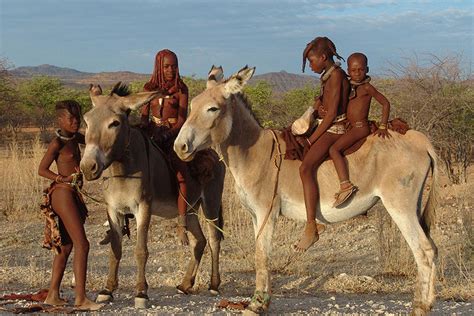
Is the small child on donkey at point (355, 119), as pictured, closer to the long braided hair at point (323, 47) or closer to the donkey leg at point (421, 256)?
the long braided hair at point (323, 47)

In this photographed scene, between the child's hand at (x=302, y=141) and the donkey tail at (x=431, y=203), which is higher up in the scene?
the child's hand at (x=302, y=141)

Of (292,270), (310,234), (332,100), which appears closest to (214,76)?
(332,100)

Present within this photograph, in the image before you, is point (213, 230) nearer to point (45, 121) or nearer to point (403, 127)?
point (403, 127)

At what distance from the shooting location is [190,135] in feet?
21.9

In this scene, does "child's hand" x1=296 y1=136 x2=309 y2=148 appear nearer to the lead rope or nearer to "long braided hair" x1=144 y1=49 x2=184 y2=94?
the lead rope

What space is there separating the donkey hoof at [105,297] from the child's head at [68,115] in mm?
1820

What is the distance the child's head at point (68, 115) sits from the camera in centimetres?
733

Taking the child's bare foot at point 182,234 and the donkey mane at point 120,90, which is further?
the child's bare foot at point 182,234

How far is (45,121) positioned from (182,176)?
3913 centimetres

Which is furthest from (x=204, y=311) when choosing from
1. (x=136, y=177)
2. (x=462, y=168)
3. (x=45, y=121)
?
(x=45, y=121)

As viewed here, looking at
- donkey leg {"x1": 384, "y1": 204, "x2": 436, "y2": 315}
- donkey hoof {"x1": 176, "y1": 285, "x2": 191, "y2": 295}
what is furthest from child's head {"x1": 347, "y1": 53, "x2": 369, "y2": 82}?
donkey hoof {"x1": 176, "y1": 285, "x2": 191, "y2": 295}

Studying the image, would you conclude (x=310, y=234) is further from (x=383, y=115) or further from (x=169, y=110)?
(x=169, y=110)

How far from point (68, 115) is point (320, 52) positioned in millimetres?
2659

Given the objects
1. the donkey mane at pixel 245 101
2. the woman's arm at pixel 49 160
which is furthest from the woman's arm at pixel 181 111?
the woman's arm at pixel 49 160
